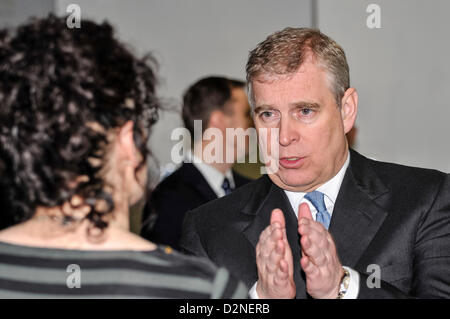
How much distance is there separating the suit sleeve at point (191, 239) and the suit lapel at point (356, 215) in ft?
1.59

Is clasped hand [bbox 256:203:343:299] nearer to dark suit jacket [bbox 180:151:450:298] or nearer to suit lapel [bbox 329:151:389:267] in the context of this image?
dark suit jacket [bbox 180:151:450:298]

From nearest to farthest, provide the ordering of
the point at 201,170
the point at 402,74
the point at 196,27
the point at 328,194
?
the point at 328,194 < the point at 201,170 < the point at 402,74 < the point at 196,27

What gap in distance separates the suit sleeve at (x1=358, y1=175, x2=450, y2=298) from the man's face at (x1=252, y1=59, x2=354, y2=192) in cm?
36

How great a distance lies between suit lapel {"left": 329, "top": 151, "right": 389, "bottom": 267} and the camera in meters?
1.97

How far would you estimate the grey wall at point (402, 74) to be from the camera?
4.38m

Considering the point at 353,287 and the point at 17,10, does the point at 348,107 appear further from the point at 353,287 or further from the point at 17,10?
the point at 17,10

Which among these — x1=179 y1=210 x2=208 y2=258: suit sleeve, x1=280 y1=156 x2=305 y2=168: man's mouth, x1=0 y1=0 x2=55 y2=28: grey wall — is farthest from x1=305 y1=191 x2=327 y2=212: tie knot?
x1=0 y1=0 x2=55 y2=28: grey wall

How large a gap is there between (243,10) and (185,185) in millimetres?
2092

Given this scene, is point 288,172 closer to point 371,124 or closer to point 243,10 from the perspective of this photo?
point 371,124

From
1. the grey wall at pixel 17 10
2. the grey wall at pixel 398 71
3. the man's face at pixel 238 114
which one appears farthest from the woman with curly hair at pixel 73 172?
the grey wall at pixel 17 10

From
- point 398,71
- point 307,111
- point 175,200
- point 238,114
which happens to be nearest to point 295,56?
point 307,111

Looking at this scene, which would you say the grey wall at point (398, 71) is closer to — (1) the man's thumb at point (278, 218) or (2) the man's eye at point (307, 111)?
(2) the man's eye at point (307, 111)

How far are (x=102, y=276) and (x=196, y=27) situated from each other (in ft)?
13.5

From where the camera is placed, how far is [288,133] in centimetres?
202
